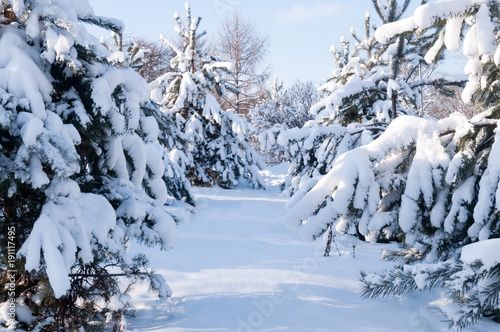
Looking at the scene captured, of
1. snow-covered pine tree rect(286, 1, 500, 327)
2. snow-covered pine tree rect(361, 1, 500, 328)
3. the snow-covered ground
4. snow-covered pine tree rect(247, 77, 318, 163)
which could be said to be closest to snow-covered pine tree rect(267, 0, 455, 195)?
snow-covered pine tree rect(286, 1, 500, 327)

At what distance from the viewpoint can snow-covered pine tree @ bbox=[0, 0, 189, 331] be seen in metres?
2.06

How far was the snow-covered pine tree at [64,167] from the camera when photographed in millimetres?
2059

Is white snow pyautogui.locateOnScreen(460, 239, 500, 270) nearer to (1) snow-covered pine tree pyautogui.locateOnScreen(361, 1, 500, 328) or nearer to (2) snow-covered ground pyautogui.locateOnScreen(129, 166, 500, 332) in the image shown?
(1) snow-covered pine tree pyautogui.locateOnScreen(361, 1, 500, 328)

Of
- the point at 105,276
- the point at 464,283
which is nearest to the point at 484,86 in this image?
the point at 464,283

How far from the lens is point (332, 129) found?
3.99m

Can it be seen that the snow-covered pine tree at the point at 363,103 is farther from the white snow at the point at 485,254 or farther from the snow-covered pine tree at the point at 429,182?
the white snow at the point at 485,254

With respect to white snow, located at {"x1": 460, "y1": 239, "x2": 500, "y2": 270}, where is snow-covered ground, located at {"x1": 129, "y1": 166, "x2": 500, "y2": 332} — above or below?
below

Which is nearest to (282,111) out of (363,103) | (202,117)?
(202,117)

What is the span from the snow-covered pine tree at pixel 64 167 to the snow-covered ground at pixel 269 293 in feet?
1.46

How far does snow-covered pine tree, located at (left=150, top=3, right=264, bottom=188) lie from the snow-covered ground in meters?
6.00

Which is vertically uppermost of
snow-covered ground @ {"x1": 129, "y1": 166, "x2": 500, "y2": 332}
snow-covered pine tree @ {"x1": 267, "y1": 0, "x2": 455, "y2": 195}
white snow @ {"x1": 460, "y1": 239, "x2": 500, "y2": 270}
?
snow-covered pine tree @ {"x1": 267, "y1": 0, "x2": 455, "y2": 195}

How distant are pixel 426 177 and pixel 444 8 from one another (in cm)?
104

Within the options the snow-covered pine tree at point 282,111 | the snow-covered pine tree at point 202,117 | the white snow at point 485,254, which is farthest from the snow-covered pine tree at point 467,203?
the snow-covered pine tree at point 282,111

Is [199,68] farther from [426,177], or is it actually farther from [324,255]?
[426,177]
